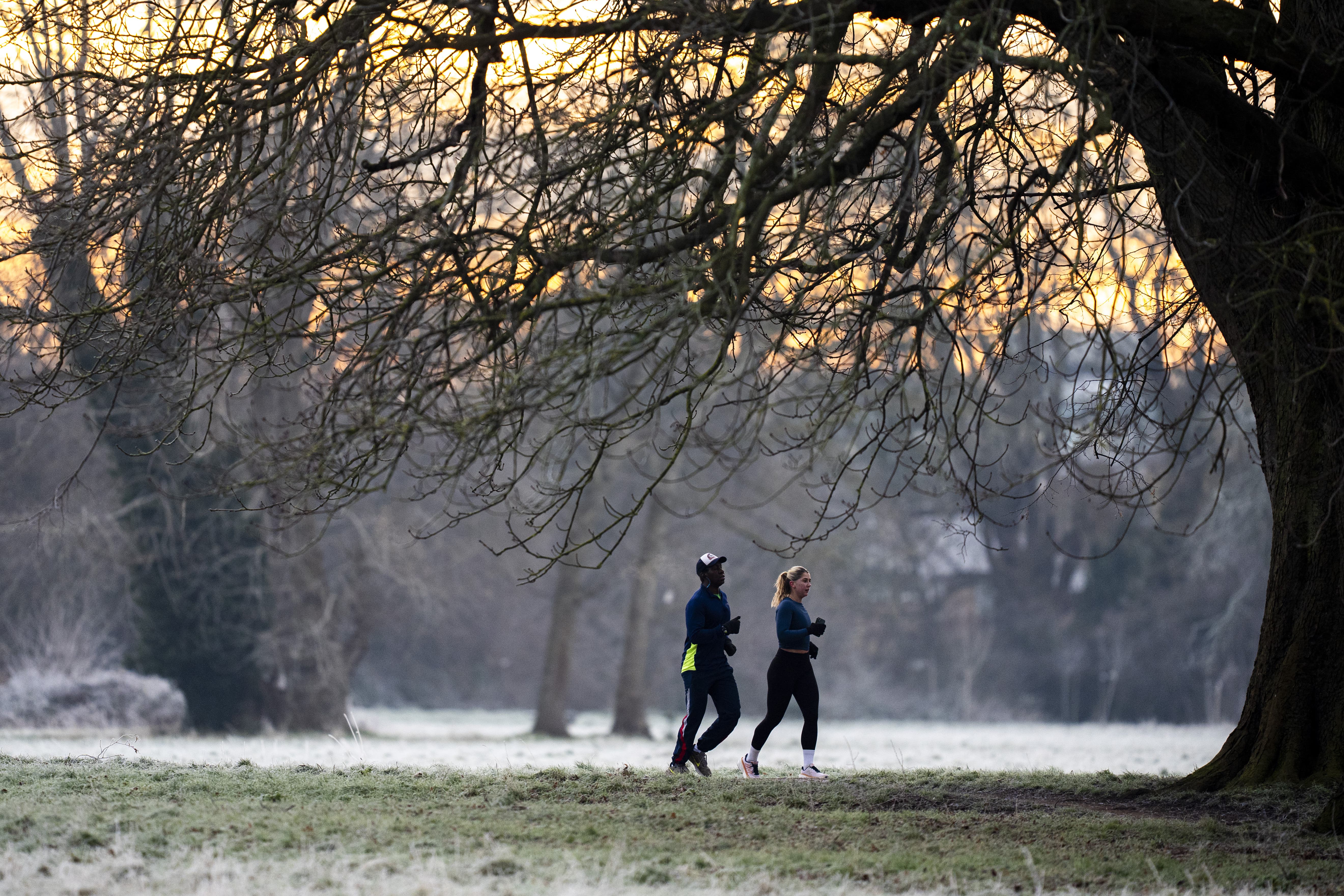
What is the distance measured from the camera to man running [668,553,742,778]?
396 inches

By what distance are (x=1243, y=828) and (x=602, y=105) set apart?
19.3 ft

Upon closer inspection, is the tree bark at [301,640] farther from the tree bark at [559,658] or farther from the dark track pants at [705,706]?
the dark track pants at [705,706]

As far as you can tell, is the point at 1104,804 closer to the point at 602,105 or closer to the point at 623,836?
the point at 623,836

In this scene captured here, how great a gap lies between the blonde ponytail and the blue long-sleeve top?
0.35 ft

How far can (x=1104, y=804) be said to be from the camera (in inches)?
351

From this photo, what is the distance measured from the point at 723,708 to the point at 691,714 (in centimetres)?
25

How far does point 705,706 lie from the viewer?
1028 cm

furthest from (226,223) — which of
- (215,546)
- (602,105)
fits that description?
(215,546)

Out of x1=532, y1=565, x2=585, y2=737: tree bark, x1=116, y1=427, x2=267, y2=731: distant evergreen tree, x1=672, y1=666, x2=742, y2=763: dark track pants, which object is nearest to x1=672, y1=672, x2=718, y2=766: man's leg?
x1=672, y1=666, x2=742, y2=763: dark track pants

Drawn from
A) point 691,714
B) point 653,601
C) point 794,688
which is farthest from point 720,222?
point 653,601

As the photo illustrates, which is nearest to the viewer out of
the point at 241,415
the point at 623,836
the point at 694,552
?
the point at 623,836

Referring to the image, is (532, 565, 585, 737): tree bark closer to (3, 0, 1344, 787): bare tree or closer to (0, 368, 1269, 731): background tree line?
(0, 368, 1269, 731): background tree line

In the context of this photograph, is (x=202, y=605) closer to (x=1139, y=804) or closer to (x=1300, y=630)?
(x=1139, y=804)

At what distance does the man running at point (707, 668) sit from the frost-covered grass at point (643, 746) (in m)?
0.87
